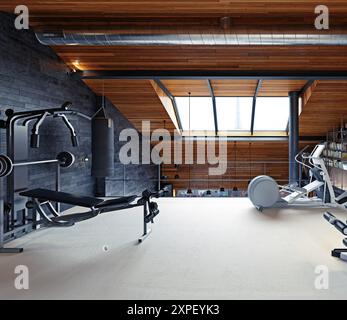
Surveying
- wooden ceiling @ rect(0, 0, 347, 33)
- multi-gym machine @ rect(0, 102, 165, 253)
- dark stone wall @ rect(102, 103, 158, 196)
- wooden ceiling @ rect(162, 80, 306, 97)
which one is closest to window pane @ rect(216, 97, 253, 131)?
wooden ceiling @ rect(162, 80, 306, 97)

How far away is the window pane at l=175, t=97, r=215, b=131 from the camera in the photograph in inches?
351

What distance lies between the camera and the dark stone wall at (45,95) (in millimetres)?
4375

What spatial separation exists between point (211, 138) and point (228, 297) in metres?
7.54

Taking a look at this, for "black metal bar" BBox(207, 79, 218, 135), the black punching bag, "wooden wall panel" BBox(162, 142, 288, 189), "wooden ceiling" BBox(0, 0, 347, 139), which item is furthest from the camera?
"wooden wall panel" BBox(162, 142, 288, 189)

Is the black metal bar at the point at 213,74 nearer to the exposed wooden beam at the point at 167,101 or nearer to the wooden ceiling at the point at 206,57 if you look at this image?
the wooden ceiling at the point at 206,57

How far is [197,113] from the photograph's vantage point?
30.8ft

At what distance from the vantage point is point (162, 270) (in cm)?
295

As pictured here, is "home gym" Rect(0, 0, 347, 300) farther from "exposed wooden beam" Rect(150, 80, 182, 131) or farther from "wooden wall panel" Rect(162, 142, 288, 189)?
"wooden wall panel" Rect(162, 142, 288, 189)

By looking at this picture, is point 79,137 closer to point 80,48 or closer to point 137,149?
point 80,48

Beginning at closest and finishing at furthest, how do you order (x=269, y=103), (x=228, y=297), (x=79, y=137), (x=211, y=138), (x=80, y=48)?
(x=228, y=297), (x=80, y=48), (x=79, y=137), (x=269, y=103), (x=211, y=138)

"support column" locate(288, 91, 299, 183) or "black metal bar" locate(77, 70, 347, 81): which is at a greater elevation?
"black metal bar" locate(77, 70, 347, 81)

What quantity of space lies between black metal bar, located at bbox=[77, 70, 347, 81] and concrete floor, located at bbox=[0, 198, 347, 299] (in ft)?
8.45
